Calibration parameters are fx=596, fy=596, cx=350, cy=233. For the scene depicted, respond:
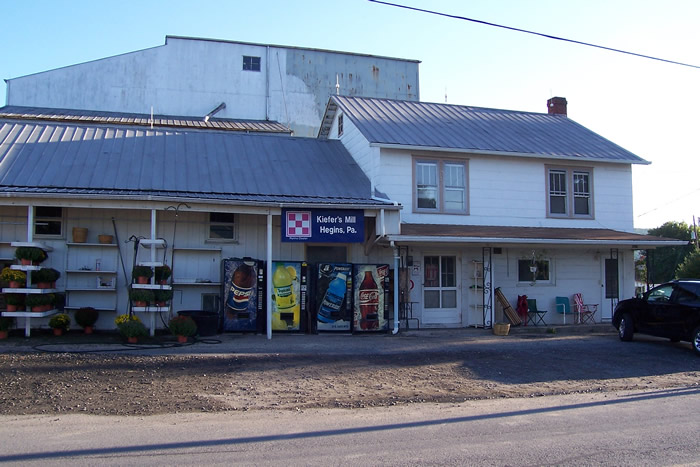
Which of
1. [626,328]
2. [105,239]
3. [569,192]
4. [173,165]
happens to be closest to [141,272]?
[105,239]

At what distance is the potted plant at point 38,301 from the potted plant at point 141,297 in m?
1.82

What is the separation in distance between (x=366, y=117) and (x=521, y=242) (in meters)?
6.23

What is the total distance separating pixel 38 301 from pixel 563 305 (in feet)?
A: 46.0

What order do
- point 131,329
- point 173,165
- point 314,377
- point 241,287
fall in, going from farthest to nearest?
point 173,165 → point 241,287 → point 131,329 → point 314,377

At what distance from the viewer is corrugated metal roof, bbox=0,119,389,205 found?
14.7 metres

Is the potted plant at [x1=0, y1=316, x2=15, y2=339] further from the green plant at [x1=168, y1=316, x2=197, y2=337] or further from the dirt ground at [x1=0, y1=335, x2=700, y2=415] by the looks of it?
the green plant at [x1=168, y1=316, x2=197, y2=337]

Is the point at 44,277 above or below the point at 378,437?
above

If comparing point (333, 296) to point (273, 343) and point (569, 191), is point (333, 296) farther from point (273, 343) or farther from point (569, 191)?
point (569, 191)

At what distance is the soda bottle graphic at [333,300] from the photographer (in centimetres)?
1502

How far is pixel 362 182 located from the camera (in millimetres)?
17281

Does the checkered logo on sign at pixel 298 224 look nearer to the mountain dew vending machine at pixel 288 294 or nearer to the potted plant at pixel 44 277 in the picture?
the mountain dew vending machine at pixel 288 294

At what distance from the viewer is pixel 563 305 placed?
1775cm

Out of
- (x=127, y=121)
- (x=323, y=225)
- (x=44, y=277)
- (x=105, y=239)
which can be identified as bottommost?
(x=44, y=277)

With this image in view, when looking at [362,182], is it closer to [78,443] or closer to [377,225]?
[377,225]
